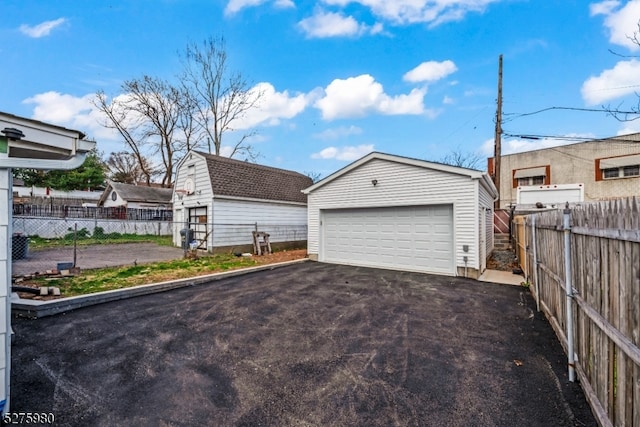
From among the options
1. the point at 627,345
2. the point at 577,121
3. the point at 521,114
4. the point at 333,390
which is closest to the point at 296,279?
the point at 333,390

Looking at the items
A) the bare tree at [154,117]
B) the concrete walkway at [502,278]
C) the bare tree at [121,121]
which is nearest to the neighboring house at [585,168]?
the concrete walkway at [502,278]

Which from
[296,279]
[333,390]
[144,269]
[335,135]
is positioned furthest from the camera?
[335,135]

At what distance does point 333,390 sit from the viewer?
2.81 meters

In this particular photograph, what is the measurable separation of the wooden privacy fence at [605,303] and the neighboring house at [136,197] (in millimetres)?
27077

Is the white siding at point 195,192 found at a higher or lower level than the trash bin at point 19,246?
higher

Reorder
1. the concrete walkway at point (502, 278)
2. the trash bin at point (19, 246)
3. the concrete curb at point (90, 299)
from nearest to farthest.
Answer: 1. the concrete curb at point (90, 299)
2. the concrete walkway at point (502, 278)
3. the trash bin at point (19, 246)

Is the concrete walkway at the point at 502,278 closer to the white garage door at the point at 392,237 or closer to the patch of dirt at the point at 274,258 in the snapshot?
the white garage door at the point at 392,237

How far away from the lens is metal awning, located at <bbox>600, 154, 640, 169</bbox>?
16.9 meters

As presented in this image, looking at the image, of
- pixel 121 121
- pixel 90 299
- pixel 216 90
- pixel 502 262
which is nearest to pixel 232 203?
pixel 90 299

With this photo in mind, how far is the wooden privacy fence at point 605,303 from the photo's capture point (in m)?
1.71

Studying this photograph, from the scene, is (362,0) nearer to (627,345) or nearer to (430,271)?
(430,271)

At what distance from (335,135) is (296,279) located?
1473 centimetres

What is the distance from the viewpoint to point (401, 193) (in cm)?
919

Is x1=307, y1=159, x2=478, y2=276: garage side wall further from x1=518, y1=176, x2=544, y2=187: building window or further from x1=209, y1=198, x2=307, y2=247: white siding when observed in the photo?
x1=518, y1=176, x2=544, y2=187: building window
